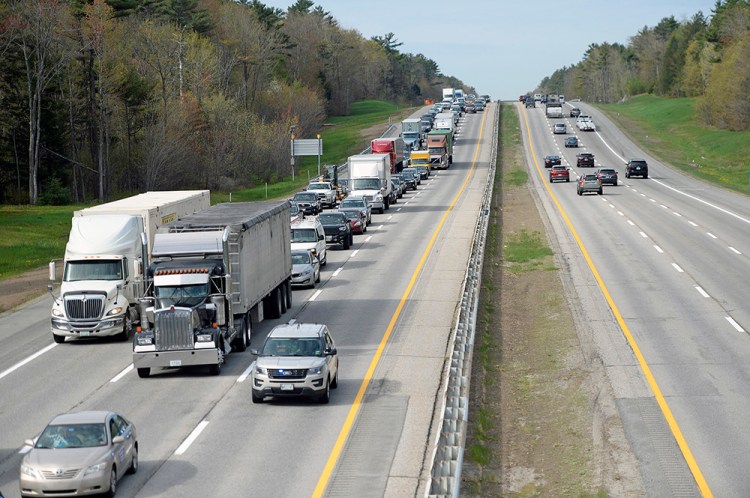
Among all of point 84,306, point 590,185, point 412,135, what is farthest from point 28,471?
point 412,135

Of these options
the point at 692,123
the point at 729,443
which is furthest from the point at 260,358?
the point at 692,123

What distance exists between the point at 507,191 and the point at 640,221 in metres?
23.3

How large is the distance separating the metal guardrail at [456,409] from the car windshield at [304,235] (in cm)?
934

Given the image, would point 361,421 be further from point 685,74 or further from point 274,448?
point 685,74

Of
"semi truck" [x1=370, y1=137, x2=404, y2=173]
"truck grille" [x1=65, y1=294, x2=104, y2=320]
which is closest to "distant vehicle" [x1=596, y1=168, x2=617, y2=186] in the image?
"semi truck" [x1=370, y1=137, x2=404, y2=173]

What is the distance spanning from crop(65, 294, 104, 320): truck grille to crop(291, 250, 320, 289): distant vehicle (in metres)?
10.4

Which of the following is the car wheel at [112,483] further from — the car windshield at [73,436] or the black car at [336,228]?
the black car at [336,228]

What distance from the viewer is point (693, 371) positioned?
26.7m

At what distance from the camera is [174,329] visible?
26719 mm

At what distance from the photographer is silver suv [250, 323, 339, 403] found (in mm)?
23625

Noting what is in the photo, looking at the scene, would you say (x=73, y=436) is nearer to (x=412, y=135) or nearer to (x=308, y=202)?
(x=308, y=202)

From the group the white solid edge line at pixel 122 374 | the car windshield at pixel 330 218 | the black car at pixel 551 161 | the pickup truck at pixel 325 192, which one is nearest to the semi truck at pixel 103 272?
the white solid edge line at pixel 122 374

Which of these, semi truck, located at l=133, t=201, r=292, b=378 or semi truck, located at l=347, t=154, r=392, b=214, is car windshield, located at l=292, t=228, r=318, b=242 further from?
semi truck, located at l=347, t=154, r=392, b=214

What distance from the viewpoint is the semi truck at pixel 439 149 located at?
10694cm
